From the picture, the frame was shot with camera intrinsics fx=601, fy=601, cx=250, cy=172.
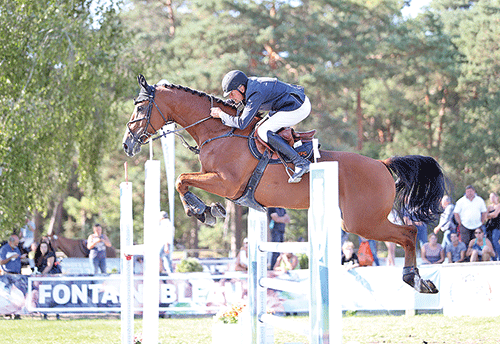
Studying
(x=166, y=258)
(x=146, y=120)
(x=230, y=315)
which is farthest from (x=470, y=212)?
(x=146, y=120)

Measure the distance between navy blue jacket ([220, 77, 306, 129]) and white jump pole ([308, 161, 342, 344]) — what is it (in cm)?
144

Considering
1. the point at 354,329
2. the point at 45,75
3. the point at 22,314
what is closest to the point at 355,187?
the point at 354,329

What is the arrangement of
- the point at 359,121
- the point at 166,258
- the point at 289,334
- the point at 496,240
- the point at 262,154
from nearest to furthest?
the point at 262,154
the point at 289,334
the point at 496,240
the point at 166,258
the point at 359,121

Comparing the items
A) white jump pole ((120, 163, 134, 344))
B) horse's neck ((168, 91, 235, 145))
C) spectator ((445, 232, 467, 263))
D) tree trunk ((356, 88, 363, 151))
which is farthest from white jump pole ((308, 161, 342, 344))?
tree trunk ((356, 88, 363, 151))

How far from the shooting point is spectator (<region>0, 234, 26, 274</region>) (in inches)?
437

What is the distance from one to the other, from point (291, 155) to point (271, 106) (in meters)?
0.46

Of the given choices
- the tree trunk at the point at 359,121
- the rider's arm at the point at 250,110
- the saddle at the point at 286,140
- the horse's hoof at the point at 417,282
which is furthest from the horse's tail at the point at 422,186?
the tree trunk at the point at 359,121

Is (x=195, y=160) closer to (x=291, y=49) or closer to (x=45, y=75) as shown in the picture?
(x=291, y=49)

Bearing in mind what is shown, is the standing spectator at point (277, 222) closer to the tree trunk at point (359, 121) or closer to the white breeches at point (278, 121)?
the white breeches at point (278, 121)

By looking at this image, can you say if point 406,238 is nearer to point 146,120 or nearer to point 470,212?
point 146,120

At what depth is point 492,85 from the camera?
2959cm

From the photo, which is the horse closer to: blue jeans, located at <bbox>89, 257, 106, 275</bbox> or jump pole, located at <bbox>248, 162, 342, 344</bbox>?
jump pole, located at <bbox>248, 162, 342, 344</bbox>

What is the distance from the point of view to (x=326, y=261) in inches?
133

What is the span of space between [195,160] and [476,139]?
13.9 meters
